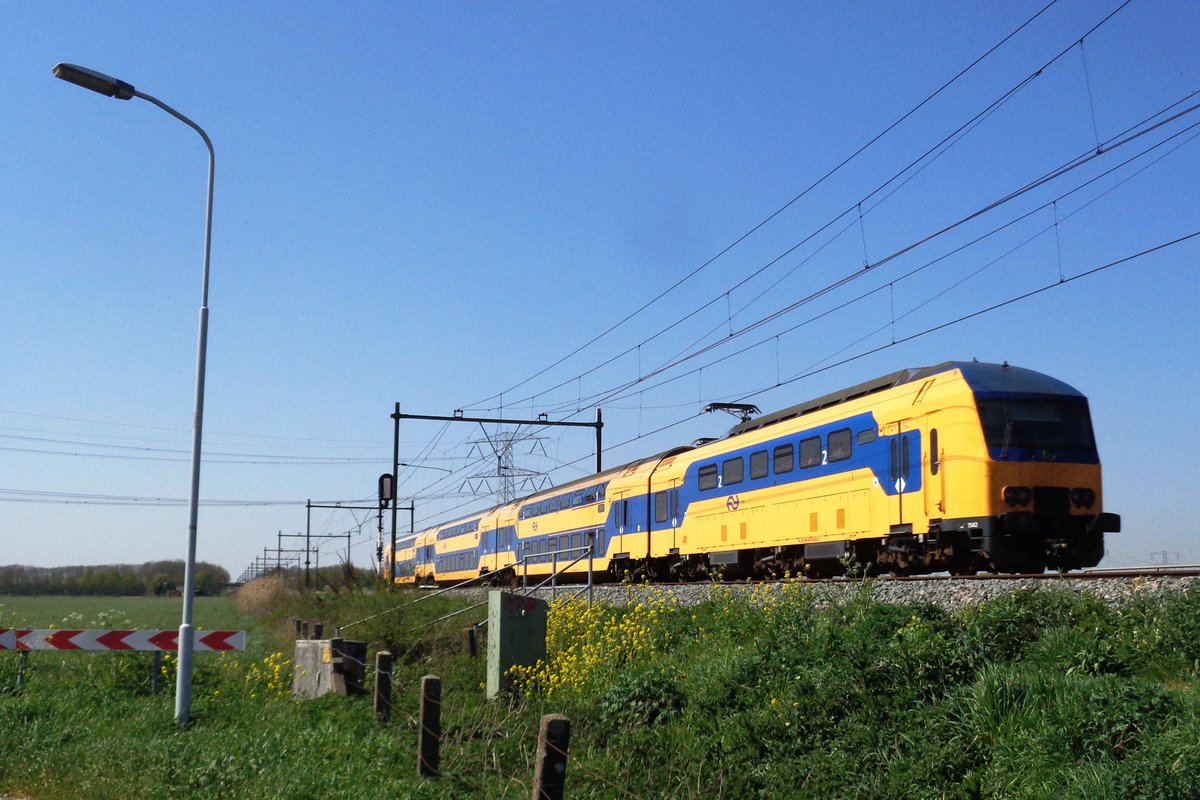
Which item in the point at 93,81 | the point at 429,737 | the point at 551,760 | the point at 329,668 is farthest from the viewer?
the point at 329,668

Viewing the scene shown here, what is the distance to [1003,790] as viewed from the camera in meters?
9.00

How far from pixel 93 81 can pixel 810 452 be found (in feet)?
43.7

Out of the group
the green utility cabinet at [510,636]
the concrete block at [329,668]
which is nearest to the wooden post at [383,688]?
the concrete block at [329,668]

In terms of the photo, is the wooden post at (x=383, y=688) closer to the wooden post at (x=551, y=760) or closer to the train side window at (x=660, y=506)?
the wooden post at (x=551, y=760)

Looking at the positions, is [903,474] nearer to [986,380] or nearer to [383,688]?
[986,380]

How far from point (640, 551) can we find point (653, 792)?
18.0 m

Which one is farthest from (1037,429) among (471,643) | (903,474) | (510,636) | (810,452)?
(471,643)

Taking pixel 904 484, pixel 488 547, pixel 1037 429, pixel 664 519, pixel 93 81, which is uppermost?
pixel 93 81

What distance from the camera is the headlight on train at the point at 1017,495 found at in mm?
16656

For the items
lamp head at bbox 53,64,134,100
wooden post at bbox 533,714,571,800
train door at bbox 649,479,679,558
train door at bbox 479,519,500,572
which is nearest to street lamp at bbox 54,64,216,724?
lamp head at bbox 53,64,134,100

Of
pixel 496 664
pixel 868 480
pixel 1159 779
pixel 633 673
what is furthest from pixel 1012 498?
pixel 1159 779

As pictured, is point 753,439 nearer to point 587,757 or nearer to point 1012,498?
point 1012,498

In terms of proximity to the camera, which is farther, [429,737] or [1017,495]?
[1017,495]

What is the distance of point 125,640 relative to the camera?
13836mm
